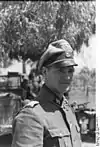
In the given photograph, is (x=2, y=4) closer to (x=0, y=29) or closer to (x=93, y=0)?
(x=0, y=29)

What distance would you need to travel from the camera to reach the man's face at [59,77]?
1.43 metres

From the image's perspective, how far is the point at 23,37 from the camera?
6.98 m

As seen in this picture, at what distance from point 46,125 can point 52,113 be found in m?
0.09

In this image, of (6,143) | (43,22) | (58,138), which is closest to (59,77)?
(58,138)

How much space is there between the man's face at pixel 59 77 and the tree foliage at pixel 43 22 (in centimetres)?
522

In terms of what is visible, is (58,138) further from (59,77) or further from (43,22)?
(43,22)

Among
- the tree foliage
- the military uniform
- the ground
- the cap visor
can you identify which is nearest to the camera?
the military uniform

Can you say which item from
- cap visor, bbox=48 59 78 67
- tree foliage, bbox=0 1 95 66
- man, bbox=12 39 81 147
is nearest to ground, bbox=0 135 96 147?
tree foliage, bbox=0 1 95 66

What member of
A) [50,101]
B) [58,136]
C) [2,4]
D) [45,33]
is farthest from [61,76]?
[2,4]

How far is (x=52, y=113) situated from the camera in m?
1.41

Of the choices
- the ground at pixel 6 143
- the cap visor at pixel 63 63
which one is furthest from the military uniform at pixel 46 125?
the ground at pixel 6 143

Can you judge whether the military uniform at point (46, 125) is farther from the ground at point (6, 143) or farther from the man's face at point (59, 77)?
the ground at point (6, 143)

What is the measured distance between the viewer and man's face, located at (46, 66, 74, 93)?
4.68ft

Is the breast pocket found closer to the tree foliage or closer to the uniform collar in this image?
the uniform collar
